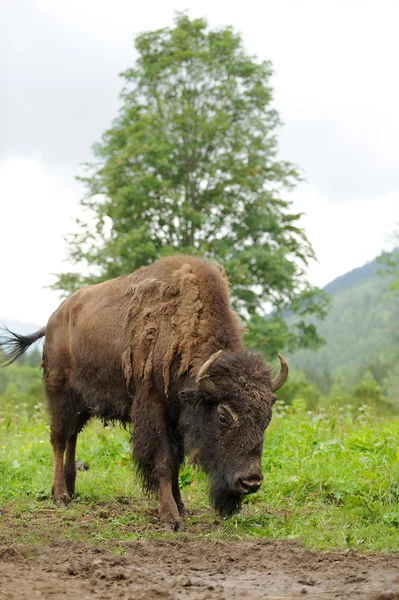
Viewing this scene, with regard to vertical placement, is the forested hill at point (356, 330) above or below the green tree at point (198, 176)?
below

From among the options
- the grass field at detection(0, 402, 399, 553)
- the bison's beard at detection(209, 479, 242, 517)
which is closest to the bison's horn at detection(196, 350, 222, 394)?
the bison's beard at detection(209, 479, 242, 517)

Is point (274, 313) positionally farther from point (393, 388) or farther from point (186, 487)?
point (393, 388)

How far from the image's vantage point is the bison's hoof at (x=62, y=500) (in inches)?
332

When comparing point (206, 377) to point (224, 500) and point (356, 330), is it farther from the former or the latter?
point (356, 330)

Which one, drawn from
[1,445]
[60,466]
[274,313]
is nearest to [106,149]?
[274,313]

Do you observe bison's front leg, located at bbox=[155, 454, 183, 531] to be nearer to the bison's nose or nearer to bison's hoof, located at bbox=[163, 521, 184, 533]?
bison's hoof, located at bbox=[163, 521, 184, 533]

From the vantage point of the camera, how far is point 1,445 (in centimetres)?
1183

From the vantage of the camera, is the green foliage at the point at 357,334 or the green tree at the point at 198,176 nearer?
the green tree at the point at 198,176

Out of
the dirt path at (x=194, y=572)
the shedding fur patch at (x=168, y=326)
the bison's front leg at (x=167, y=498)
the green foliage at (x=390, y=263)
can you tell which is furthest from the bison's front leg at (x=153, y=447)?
the green foliage at (x=390, y=263)

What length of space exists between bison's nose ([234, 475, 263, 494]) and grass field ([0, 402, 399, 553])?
41 cm

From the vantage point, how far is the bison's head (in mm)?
6684

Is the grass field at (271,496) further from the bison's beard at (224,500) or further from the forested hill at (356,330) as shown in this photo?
the forested hill at (356,330)

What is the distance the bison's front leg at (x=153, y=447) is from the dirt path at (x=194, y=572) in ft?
3.78

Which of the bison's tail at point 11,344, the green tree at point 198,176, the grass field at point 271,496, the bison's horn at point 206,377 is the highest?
the green tree at point 198,176
